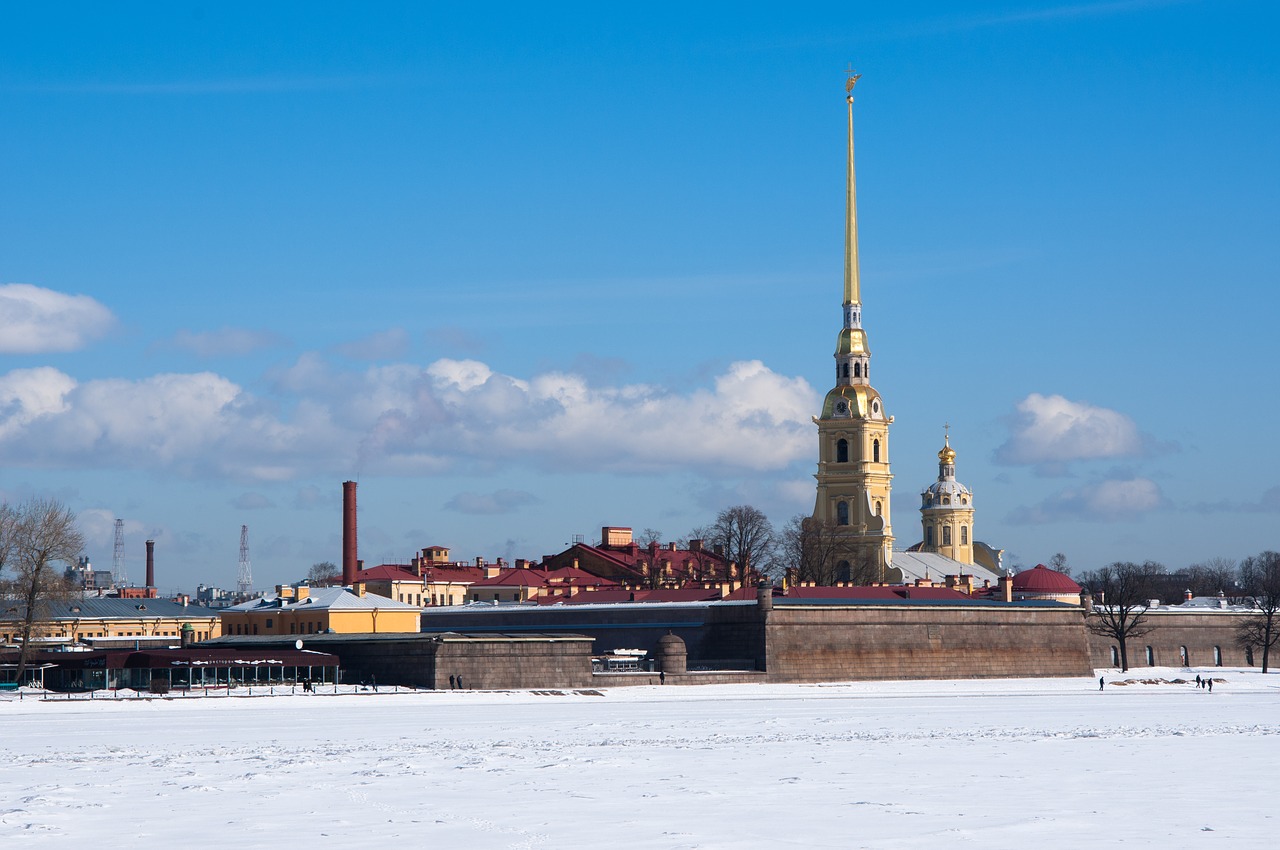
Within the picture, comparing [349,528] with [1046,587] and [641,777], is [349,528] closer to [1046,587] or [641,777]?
[1046,587]

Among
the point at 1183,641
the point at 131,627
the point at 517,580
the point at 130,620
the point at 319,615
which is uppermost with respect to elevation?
the point at 517,580

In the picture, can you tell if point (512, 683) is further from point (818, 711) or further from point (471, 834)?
point (471, 834)

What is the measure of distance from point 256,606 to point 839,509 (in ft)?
185

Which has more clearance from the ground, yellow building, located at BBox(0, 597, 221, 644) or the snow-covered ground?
yellow building, located at BBox(0, 597, 221, 644)

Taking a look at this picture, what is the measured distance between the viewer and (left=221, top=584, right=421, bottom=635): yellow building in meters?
85.7

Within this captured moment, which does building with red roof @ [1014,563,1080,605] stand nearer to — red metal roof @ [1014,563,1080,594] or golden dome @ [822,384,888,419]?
red metal roof @ [1014,563,1080,594]

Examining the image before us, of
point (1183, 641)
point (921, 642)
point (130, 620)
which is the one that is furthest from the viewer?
point (130, 620)

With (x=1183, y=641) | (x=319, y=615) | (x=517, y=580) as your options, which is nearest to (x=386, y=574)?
(x=517, y=580)

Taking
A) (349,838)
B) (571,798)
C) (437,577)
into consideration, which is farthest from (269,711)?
(437,577)

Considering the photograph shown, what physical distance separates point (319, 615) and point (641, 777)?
186 feet

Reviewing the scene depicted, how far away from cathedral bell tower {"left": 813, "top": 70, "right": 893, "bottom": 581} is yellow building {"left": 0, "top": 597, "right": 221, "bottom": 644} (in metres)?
45.0

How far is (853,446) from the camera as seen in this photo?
13525cm

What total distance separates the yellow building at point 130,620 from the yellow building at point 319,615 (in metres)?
24.0

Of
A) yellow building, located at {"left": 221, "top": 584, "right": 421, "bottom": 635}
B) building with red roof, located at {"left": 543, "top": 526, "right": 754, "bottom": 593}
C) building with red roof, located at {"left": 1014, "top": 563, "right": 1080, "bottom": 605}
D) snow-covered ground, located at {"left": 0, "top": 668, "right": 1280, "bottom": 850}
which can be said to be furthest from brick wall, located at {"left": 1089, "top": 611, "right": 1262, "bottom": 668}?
snow-covered ground, located at {"left": 0, "top": 668, "right": 1280, "bottom": 850}
